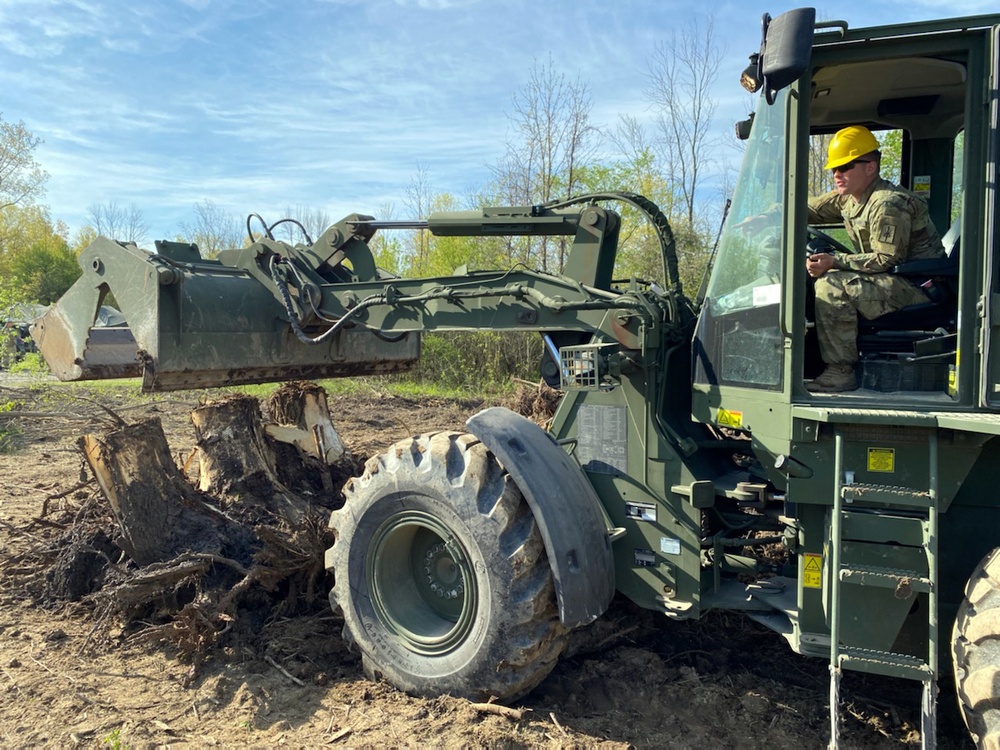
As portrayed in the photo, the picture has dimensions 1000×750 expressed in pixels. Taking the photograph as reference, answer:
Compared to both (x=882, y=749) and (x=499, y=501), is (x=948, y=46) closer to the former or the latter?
(x=499, y=501)

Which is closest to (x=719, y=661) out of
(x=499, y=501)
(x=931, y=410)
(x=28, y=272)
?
(x=499, y=501)

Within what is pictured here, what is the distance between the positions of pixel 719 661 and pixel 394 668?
70.3 inches

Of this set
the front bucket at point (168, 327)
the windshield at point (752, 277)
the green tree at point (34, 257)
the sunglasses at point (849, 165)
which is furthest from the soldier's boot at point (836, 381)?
the green tree at point (34, 257)

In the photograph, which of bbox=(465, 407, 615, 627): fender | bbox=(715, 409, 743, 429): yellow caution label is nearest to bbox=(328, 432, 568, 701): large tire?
bbox=(465, 407, 615, 627): fender

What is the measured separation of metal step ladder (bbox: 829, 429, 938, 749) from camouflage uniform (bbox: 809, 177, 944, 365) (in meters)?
0.47

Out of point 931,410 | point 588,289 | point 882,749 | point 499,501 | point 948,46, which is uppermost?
point 948,46

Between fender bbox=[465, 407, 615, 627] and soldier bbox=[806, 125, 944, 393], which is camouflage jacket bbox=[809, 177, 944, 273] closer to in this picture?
soldier bbox=[806, 125, 944, 393]

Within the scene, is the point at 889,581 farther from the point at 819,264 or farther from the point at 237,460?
the point at 237,460

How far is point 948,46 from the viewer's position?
2.93 metres

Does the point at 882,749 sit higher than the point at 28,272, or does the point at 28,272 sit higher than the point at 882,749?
the point at 28,272

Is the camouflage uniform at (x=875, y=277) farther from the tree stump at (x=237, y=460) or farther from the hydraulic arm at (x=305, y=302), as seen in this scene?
the tree stump at (x=237, y=460)

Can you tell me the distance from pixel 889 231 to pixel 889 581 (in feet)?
4.76

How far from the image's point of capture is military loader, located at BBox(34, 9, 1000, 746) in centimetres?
291

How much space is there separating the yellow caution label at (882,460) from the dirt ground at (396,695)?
1380 mm
